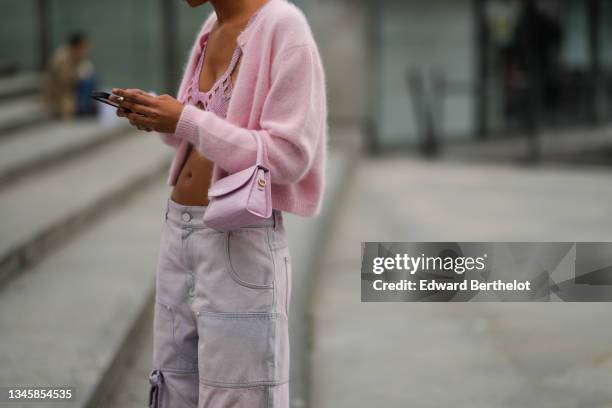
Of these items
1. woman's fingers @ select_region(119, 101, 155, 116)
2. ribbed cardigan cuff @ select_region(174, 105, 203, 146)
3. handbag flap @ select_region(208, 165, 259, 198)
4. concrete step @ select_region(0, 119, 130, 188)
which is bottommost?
handbag flap @ select_region(208, 165, 259, 198)

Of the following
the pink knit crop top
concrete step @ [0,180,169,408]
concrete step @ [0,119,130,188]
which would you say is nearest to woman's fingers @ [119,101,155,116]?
the pink knit crop top

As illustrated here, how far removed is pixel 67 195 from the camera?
6660 millimetres

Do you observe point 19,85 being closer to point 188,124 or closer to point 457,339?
point 457,339

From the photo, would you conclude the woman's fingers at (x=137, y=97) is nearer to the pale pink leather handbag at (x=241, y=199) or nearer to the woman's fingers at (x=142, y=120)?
the woman's fingers at (x=142, y=120)

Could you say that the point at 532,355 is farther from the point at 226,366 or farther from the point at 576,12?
the point at 576,12

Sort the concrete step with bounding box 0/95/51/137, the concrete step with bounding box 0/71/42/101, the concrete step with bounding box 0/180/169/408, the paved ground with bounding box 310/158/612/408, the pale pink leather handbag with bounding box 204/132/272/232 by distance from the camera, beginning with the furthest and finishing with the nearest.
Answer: the concrete step with bounding box 0/71/42/101 → the concrete step with bounding box 0/95/51/137 → the paved ground with bounding box 310/158/612/408 → the concrete step with bounding box 0/180/169/408 → the pale pink leather handbag with bounding box 204/132/272/232

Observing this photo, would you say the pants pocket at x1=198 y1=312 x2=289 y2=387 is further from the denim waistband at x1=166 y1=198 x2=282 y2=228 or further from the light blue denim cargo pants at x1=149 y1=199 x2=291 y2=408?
the denim waistband at x1=166 y1=198 x2=282 y2=228

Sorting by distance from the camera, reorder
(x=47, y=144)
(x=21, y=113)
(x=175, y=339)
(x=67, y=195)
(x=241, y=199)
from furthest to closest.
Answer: (x=21, y=113)
(x=47, y=144)
(x=67, y=195)
(x=175, y=339)
(x=241, y=199)

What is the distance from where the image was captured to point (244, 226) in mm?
2197

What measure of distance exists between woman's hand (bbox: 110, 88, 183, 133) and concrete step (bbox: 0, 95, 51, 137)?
6.69 metres

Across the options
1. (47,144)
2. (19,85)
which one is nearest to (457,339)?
(47,144)

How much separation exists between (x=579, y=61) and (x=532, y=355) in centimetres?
Answer: 1413

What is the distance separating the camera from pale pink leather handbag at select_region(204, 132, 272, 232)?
6.73ft

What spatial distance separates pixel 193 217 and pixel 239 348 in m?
0.35
